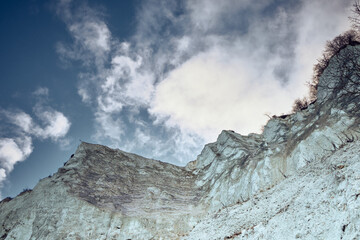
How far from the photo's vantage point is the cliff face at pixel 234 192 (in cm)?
1003

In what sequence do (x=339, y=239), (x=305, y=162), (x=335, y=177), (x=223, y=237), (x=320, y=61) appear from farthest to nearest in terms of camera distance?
(x=320, y=61), (x=305, y=162), (x=223, y=237), (x=335, y=177), (x=339, y=239)

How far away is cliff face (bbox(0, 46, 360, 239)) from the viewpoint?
1003 centimetres

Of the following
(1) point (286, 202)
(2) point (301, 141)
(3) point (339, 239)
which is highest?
(2) point (301, 141)

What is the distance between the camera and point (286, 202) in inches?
475

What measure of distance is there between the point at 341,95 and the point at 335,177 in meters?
12.8

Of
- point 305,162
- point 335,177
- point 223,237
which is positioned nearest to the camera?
point 335,177

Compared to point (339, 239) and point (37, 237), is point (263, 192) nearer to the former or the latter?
point (339, 239)

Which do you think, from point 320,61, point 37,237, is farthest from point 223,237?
point 320,61

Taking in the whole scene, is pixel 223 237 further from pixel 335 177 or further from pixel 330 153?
pixel 330 153

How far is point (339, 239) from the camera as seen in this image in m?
7.23

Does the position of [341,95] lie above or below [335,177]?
above

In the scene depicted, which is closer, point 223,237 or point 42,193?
point 223,237

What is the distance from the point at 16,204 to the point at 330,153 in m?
29.6

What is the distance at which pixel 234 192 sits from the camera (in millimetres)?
19125
